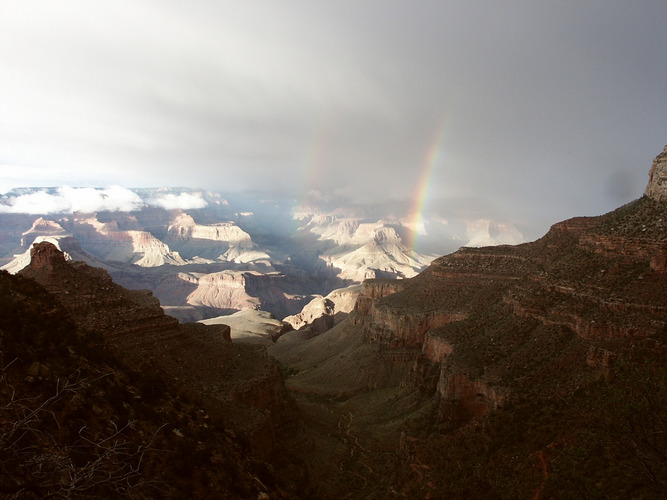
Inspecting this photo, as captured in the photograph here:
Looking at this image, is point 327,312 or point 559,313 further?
point 327,312

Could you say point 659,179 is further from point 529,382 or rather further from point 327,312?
point 327,312

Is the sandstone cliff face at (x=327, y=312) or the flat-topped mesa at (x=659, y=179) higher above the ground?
the flat-topped mesa at (x=659, y=179)

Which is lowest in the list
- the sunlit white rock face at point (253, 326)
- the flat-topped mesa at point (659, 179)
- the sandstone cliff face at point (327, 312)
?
the sunlit white rock face at point (253, 326)

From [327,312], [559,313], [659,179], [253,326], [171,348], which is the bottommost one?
[253,326]

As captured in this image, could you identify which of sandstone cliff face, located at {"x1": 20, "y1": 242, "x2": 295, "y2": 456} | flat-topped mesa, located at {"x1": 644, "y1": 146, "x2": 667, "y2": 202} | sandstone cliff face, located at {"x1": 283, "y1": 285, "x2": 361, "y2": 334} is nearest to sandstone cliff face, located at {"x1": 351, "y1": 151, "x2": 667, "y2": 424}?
flat-topped mesa, located at {"x1": 644, "y1": 146, "x2": 667, "y2": 202}

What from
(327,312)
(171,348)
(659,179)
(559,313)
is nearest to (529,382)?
(559,313)

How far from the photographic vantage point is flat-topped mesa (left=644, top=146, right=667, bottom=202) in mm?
33375

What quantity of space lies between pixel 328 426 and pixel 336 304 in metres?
84.7

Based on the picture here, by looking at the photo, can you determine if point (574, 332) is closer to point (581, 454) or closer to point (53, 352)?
point (581, 454)

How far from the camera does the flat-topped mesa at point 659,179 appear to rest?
109ft

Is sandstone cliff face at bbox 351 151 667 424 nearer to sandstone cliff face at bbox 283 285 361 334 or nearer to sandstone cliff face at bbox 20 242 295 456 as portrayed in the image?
sandstone cliff face at bbox 20 242 295 456

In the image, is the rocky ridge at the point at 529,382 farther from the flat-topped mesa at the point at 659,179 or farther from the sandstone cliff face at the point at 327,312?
the sandstone cliff face at the point at 327,312

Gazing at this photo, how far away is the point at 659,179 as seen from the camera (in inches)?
1347

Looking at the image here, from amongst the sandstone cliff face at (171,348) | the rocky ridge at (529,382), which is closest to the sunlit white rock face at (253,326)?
the rocky ridge at (529,382)
